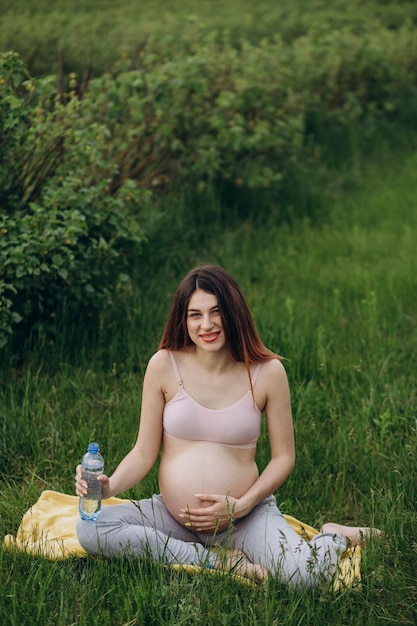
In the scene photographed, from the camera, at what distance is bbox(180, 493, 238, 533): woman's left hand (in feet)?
11.8

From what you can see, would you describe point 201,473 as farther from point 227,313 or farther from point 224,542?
point 227,313

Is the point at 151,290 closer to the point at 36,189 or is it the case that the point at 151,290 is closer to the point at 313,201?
the point at 36,189

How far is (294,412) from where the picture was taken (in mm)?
4965

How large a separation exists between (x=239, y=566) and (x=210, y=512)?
227 mm

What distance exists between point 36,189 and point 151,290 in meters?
1.00

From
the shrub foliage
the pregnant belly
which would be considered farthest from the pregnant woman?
the shrub foliage

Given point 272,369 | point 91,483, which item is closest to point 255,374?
point 272,369

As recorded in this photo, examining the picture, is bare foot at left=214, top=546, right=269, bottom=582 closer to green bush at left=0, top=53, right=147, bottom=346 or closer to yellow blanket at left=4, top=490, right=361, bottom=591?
yellow blanket at left=4, top=490, right=361, bottom=591

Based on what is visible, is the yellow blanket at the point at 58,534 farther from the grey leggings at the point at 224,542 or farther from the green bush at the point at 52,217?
the green bush at the point at 52,217

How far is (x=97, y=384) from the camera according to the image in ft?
17.2

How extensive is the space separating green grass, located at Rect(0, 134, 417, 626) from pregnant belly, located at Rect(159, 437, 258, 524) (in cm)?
29

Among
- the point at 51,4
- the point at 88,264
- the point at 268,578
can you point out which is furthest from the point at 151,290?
the point at 51,4

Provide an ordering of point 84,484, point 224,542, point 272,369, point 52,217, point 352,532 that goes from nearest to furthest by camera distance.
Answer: point 84,484 → point 224,542 → point 272,369 → point 352,532 → point 52,217

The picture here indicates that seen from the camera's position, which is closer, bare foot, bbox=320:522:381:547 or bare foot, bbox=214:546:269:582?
bare foot, bbox=214:546:269:582
